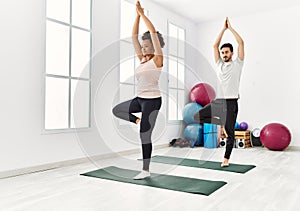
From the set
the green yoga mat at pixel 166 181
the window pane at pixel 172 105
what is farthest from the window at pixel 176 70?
the green yoga mat at pixel 166 181

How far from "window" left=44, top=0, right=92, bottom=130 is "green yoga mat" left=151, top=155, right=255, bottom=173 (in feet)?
3.91

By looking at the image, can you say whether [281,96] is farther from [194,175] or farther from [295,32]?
[194,175]

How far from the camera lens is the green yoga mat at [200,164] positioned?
3740 millimetres

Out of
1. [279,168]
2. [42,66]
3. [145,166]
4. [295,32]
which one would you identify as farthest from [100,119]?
[295,32]

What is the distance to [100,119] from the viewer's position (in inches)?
173

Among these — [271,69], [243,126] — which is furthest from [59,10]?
[271,69]

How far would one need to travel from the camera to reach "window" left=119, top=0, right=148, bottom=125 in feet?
15.7

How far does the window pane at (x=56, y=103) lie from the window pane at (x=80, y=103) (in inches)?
3.8

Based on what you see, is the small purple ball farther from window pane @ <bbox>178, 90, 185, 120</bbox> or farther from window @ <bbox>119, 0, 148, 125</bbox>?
window @ <bbox>119, 0, 148, 125</bbox>

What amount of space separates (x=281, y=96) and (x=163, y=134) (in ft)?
7.87

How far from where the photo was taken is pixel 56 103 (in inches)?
152

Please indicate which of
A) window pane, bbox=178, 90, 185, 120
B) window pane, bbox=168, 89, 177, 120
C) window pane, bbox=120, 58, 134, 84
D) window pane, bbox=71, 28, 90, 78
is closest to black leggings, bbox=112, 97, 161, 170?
window pane, bbox=71, 28, 90, 78

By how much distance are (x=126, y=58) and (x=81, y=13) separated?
3.21 feet

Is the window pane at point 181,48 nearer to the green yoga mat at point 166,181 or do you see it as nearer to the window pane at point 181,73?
Answer: the window pane at point 181,73
